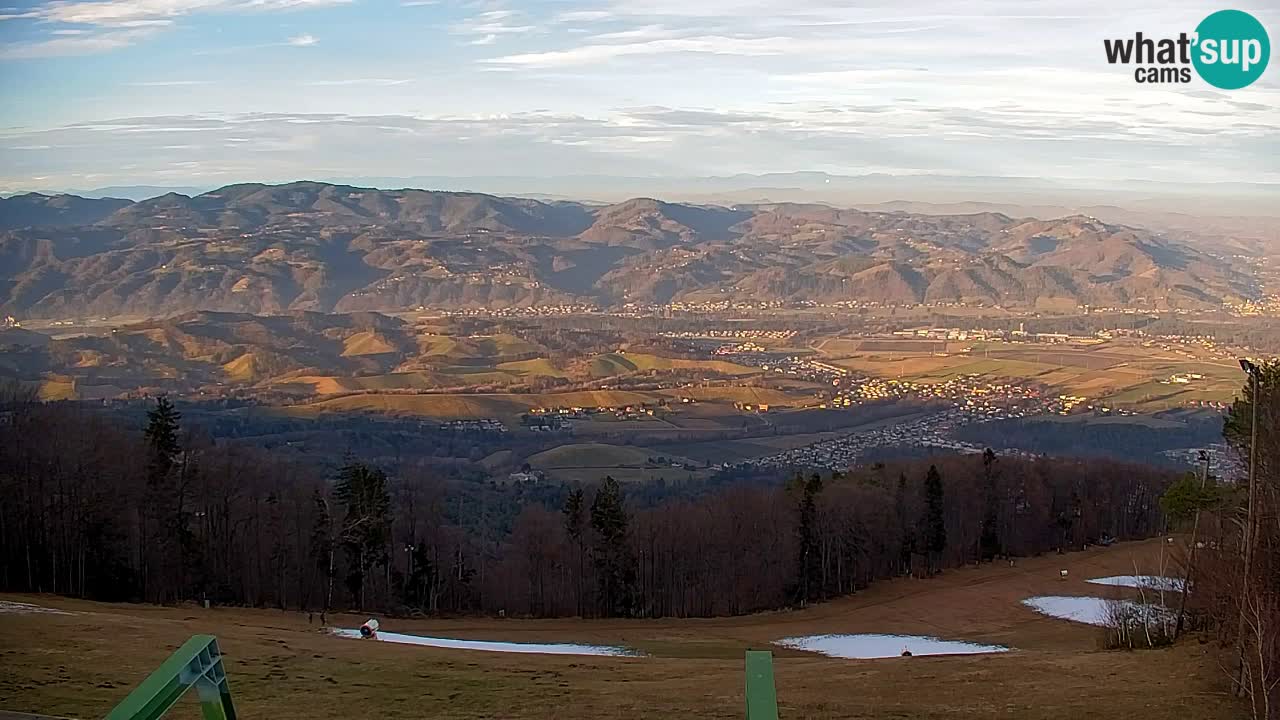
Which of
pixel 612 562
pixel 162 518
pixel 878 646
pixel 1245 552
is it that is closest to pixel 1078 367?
pixel 612 562

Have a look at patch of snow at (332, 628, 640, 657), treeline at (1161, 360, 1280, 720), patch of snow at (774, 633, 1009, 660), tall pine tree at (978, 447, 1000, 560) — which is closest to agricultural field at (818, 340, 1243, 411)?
tall pine tree at (978, 447, 1000, 560)

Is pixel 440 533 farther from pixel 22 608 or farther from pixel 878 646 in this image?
pixel 22 608

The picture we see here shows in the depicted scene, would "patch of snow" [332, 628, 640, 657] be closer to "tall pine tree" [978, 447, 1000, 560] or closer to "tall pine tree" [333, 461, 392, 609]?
"tall pine tree" [333, 461, 392, 609]

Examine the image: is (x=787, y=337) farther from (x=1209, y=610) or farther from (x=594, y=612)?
(x=1209, y=610)

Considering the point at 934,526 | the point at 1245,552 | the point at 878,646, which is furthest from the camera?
the point at 934,526

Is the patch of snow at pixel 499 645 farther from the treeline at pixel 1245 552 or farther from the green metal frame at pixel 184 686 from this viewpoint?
the green metal frame at pixel 184 686

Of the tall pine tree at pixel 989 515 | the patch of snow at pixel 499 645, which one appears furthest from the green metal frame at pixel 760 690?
the tall pine tree at pixel 989 515
